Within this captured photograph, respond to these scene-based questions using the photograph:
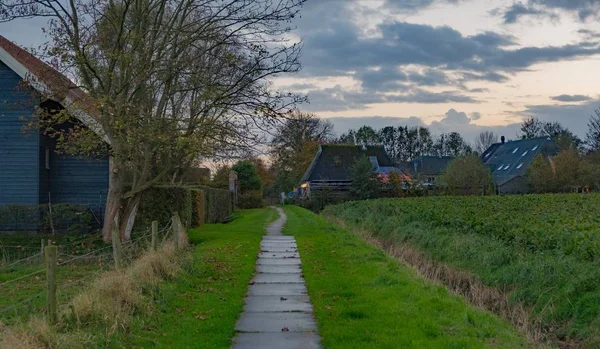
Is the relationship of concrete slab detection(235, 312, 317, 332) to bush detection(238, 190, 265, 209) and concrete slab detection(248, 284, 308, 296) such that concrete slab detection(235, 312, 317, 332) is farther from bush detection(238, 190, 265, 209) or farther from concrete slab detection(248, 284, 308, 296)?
bush detection(238, 190, 265, 209)

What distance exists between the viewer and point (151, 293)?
10.6 meters

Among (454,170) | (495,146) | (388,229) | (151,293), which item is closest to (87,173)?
(388,229)

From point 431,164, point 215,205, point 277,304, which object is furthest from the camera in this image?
point 431,164

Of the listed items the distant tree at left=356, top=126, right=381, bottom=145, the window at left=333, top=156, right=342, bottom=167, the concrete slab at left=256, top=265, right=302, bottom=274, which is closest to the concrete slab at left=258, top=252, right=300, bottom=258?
the concrete slab at left=256, top=265, right=302, bottom=274

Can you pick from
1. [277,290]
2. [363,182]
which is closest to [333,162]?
[363,182]

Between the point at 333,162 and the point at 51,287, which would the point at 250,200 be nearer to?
the point at 333,162

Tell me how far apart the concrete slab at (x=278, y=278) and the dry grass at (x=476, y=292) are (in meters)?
2.97

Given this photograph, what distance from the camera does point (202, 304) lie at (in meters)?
10.8

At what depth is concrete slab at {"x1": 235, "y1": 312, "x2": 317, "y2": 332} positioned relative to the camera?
9.12 meters

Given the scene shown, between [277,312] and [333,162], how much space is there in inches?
2238

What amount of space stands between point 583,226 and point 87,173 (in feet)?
61.8

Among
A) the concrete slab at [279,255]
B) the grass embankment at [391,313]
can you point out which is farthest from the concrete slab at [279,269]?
the concrete slab at [279,255]

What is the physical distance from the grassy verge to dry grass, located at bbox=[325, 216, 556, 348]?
176 inches

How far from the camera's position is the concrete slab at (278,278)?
1347 centimetres
